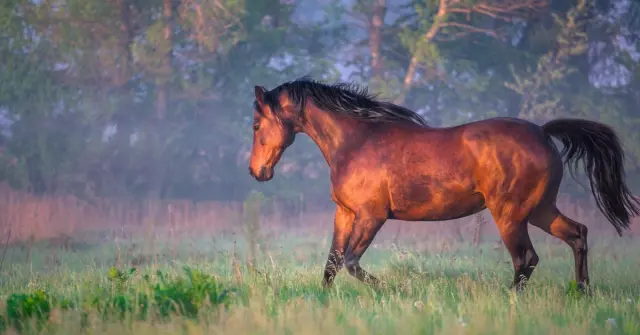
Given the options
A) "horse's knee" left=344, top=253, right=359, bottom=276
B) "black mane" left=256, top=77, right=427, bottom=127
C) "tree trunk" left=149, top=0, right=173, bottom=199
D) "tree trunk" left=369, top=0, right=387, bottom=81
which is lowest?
"horse's knee" left=344, top=253, right=359, bottom=276

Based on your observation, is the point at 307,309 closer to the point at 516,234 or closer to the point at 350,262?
the point at 350,262

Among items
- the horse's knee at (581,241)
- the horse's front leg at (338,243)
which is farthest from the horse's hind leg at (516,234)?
the horse's front leg at (338,243)

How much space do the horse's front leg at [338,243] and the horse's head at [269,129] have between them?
2.76 ft

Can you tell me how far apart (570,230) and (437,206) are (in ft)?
4.04

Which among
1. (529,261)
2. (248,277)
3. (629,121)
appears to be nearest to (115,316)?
(248,277)

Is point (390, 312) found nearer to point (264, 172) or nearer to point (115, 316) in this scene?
point (115, 316)

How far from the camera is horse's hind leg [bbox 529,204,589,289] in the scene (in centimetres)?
695

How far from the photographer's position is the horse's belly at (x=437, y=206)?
6977mm

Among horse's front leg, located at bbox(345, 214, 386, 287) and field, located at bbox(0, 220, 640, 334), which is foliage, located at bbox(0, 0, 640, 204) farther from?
field, located at bbox(0, 220, 640, 334)

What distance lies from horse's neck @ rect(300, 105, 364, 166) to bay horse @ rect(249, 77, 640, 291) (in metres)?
0.01

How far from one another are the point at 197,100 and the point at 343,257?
17620mm

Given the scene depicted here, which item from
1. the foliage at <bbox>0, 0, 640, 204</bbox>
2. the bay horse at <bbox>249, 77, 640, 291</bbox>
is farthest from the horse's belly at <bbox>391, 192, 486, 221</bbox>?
the foliage at <bbox>0, 0, 640, 204</bbox>

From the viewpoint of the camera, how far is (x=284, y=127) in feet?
25.0

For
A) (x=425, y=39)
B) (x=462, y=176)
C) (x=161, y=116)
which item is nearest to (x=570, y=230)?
(x=462, y=176)
